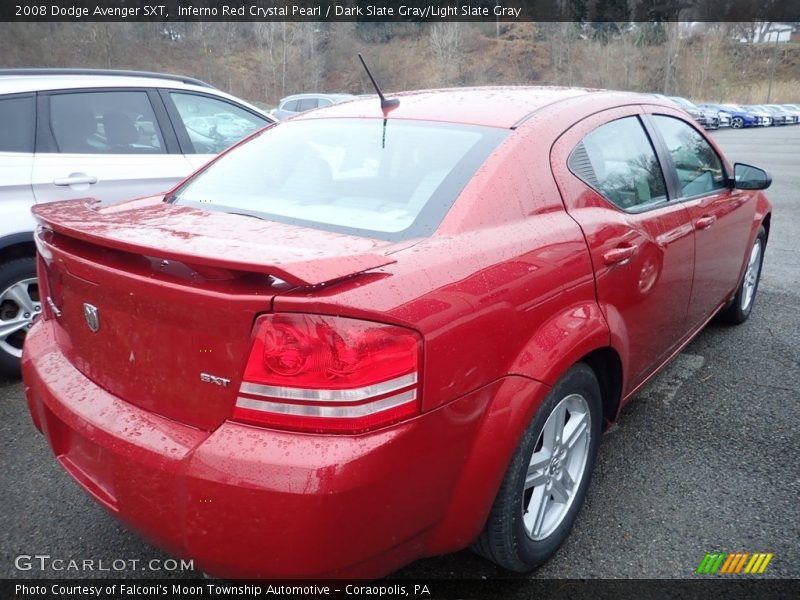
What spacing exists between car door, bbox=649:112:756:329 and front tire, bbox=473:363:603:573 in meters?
1.24

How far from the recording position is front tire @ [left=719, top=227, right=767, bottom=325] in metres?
4.34

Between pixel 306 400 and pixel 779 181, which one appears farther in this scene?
pixel 779 181

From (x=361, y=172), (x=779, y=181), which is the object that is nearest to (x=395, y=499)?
(x=361, y=172)

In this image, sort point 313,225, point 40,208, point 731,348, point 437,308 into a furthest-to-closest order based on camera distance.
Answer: point 731,348 → point 40,208 → point 313,225 → point 437,308

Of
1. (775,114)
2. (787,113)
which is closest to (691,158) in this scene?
(775,114)

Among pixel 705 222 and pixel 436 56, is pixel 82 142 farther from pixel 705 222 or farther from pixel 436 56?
pixel 436 56

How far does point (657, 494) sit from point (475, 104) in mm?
1768

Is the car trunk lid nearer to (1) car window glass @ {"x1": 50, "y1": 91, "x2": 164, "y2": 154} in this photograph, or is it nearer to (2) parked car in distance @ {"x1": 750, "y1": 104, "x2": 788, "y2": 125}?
(1) car window glass @ {"x1": 50, "y1": 91, "x2": 164, "y2": 154}

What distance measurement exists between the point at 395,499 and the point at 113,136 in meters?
3.71

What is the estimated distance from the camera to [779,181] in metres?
13.5

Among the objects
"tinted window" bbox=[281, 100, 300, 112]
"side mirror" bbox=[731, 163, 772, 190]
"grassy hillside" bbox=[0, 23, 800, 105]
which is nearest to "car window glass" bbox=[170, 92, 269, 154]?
"side mirror" bbox=[731, 163, 772, 190]

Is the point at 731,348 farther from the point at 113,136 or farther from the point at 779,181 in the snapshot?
the point at 779,181

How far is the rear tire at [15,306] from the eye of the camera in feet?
11.9

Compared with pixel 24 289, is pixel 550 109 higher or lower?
higher
